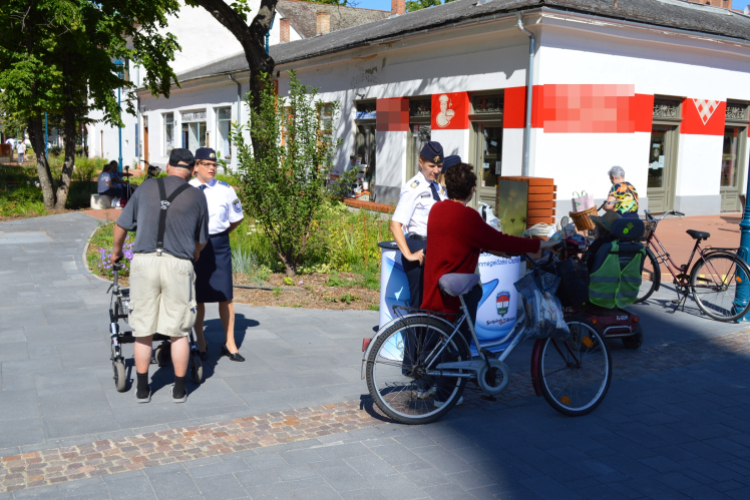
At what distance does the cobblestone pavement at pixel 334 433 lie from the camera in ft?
13.0

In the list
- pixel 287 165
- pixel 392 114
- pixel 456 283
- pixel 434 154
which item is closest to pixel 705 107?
pixel 392 114

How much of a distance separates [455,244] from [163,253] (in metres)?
2.14

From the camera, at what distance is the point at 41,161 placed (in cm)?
1858

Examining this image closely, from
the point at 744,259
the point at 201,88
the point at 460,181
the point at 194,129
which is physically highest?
the point at 201,88

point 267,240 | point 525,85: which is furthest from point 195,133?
point 267,240

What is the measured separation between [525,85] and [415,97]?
4.66 meters

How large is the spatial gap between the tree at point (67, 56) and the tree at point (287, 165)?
915 centimetres

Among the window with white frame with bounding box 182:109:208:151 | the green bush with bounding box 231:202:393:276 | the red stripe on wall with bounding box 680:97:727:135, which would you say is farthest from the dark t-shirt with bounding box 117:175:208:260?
the window with white frame with bounding box 182:109:208:151

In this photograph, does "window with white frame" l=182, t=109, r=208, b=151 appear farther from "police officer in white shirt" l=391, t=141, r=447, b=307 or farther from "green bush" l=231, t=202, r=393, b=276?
"police officer in white shirt" l=391, t=141, r=447, b=307

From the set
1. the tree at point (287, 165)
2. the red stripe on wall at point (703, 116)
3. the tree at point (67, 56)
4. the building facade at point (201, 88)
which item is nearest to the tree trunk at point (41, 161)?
the tree at point (67, 56)

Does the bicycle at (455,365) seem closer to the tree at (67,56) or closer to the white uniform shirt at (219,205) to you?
the white uniform shirt at (219,205)

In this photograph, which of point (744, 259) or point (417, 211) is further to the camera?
point (744, 259)

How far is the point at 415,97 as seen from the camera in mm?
19844

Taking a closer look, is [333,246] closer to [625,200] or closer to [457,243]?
[625,200]
